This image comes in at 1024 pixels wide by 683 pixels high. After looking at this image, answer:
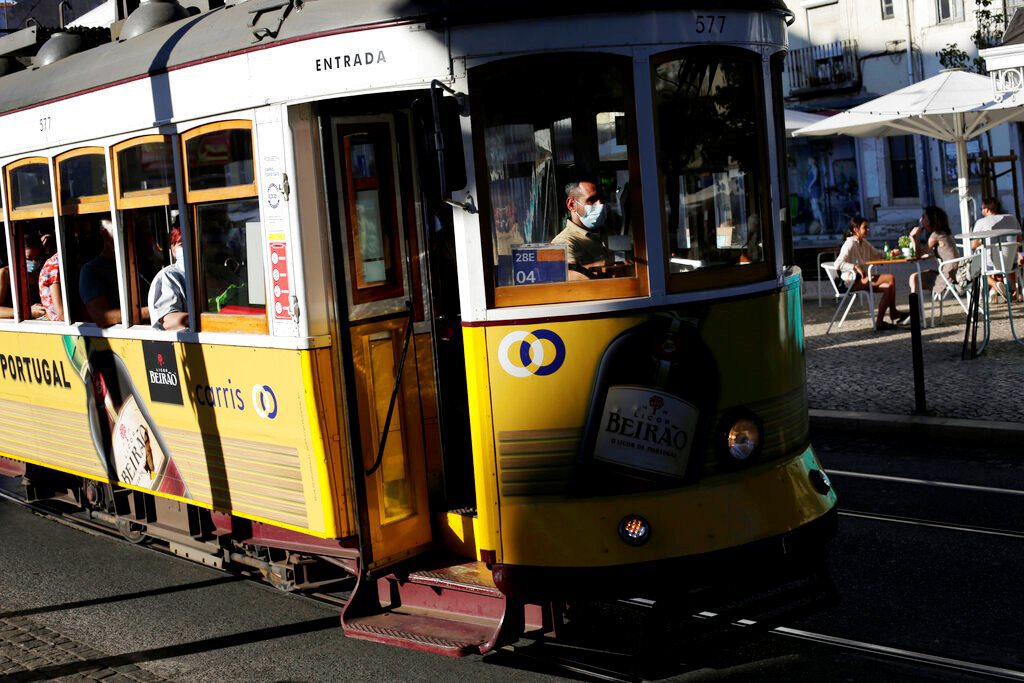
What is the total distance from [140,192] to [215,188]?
786 mm

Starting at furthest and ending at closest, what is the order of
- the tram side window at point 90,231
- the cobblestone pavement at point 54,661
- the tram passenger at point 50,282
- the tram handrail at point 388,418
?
the tram passenger at point 50,282 → the tram side window at point 90,231 → the cobblestone pavement at point 54,661 → the tram handrail at point 388,418

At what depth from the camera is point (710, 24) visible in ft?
17.4

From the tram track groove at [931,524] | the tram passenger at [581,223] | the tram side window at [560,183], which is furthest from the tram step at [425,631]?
the tram track groove at [931,524]

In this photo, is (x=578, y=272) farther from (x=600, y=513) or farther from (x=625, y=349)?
(x=600, y=513)

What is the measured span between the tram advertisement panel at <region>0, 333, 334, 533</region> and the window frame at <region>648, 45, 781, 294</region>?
5.68 feet

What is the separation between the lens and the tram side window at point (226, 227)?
6.00m

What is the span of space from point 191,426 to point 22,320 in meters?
2.53

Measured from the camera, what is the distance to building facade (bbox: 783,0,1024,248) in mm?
30219

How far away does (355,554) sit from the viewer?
6062mm

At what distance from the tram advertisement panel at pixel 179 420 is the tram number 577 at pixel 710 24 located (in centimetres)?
225

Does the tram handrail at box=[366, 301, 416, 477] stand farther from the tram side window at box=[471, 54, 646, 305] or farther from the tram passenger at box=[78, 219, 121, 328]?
the tram passenger at box=[78, 219, 121, 328]

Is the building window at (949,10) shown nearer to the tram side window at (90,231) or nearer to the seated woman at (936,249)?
the seated woman at (936,249)

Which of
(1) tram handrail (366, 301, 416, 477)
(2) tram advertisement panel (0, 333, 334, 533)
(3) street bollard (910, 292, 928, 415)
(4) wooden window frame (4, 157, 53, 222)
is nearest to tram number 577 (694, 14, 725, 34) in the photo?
(1) tram handrail (366, 301, 416, 477)

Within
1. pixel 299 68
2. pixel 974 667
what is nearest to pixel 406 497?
pixel 299 68
